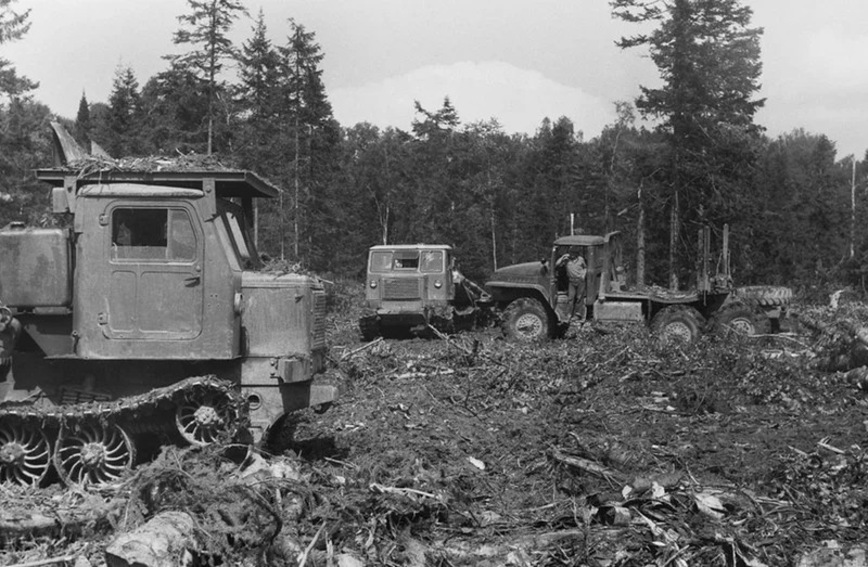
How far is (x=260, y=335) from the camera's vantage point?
820 centimetres

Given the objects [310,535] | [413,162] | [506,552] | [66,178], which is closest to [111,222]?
[66,178]

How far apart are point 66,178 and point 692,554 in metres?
6.30

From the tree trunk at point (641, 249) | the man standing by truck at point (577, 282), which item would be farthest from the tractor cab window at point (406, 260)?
the tree trunk at point (641, 249)

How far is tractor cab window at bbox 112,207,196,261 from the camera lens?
802cm

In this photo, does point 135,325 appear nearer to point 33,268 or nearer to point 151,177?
point 33,268

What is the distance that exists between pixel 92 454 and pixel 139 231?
2065 millimetres

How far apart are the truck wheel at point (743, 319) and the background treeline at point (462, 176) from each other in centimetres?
967

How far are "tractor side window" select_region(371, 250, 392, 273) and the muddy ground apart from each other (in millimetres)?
9679

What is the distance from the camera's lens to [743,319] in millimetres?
19438

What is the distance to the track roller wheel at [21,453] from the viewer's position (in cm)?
746

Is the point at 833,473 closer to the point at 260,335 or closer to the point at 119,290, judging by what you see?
the point at 260,335

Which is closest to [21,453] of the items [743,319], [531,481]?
[531,481]

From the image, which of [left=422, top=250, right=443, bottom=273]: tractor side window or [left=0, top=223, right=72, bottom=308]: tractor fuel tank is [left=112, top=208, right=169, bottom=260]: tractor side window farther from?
[left=422, top=250, right=443, bottom=273]: tractor side window

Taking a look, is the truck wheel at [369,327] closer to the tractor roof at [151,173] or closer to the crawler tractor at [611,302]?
the crawler tractor at [611,302]
